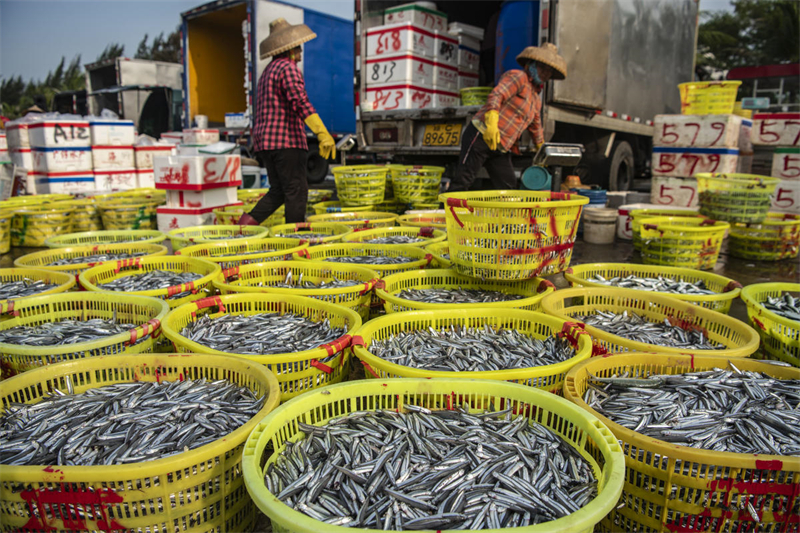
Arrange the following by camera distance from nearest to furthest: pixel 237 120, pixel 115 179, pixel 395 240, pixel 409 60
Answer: pixel 395 240
pixel 409 60
pixel 115 179
pixel 237 120

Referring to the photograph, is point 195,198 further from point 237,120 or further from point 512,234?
point 237,120

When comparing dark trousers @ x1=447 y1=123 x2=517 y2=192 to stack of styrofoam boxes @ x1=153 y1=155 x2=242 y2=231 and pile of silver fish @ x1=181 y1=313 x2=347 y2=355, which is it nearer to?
stack of styrofoam boxes @ x1=153 y1=155 x2=242 y2=231

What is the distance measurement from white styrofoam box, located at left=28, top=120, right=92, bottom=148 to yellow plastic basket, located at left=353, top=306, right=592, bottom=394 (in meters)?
10.3

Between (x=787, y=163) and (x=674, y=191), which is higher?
(x=787, y=163)

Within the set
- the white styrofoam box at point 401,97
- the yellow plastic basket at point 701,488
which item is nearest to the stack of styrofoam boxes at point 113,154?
the white styrofoam box at point 401,97

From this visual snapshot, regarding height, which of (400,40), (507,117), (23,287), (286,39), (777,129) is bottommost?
(23,287)

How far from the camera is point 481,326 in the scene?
10.6 feet

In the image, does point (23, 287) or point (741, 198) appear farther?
point (741, 198)

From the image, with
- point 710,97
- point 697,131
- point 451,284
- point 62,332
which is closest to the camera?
point 62,332

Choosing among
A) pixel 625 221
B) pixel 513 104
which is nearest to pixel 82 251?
pixel 513 104

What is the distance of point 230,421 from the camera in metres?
2.05

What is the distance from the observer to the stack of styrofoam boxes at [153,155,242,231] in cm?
709

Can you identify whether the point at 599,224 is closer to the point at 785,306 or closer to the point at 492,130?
the point at 492,130

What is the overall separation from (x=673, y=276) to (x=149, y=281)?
4369 millimetres
